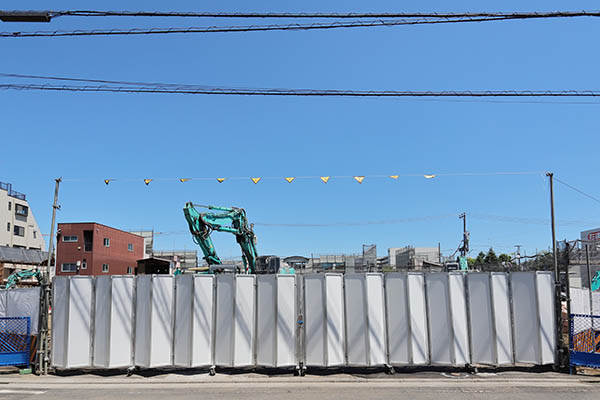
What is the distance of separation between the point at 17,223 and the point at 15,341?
59410 millimetres

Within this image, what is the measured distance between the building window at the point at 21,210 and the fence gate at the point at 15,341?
193 feet

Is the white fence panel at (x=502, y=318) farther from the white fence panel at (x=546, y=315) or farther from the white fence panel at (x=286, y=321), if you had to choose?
the white fence panel at (x=286, y=321)

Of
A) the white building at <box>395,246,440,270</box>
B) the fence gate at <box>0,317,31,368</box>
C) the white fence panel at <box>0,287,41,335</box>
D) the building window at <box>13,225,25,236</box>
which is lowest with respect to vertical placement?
the fence gate at <box>0,317,31,368</box>

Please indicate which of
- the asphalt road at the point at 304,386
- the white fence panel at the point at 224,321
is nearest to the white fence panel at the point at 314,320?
the asphalt road at the point at 304,386

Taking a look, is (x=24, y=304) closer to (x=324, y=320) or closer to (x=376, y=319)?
(x=324, y=320)

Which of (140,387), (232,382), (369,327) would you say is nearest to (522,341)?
(369,327)

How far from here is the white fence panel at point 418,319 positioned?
1042cm

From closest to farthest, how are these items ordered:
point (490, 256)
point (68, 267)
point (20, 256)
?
point (68, 267) < point (20, 256) < point (490, 256)

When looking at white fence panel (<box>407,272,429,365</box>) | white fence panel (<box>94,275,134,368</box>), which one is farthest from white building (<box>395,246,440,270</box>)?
white fence panel (<box>94,275,134,368</box>)

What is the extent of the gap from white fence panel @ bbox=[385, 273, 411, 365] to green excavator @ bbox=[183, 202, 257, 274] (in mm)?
12682

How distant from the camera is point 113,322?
10.7 m

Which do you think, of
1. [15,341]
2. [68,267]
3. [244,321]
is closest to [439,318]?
[244,321]

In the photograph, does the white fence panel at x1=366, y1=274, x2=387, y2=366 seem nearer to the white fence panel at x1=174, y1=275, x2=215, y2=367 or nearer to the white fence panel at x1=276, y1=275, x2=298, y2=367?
the white fence panel at x1=276, y1=275, x2=298, y2=367

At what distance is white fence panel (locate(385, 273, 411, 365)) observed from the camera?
10.4 m
